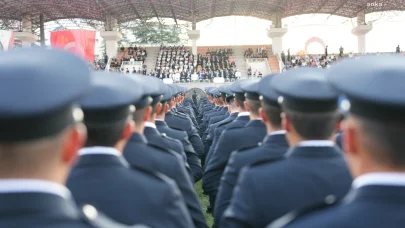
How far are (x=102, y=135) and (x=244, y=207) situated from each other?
25.6 inches

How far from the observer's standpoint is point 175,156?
2865 millimetres

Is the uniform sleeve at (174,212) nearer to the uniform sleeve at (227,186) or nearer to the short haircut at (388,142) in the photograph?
the short haircut at (388,142)

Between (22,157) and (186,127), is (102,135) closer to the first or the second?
(22,157)

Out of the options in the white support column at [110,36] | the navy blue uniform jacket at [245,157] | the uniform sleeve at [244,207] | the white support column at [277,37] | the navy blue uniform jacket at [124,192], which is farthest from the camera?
the white support column at [277,37]

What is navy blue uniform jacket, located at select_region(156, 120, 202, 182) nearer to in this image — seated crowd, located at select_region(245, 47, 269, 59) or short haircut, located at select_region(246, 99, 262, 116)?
short haircut, located at select_region(246, 99, 262, 116)

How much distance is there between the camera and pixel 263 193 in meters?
2.11

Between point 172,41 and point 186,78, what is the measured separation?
17.2 meters

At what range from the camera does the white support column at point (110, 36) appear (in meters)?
37.9

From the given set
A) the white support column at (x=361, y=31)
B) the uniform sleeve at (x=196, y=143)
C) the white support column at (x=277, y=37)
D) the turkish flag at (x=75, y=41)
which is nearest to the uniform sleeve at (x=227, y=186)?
the uniform sleeve at (x=196, y=143)

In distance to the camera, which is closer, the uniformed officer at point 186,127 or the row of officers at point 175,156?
the row of officers at point 175,156

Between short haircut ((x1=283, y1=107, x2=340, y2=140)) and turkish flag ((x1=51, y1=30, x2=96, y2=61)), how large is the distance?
45.1 feet

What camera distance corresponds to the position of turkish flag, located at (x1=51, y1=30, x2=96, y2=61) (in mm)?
15648

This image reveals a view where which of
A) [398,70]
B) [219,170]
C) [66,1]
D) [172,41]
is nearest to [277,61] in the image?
[172,41]

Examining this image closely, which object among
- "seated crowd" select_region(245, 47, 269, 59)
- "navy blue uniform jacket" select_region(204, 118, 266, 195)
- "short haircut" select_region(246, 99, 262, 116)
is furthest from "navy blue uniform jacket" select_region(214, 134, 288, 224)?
"seated crowd" select_region(245, 47, 269, 59)
